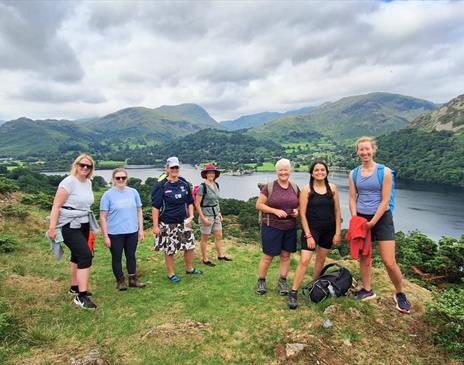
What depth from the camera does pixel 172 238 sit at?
5453 mm

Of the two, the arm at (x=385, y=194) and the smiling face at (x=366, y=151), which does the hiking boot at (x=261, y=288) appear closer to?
the arm at (x=385, y=194)

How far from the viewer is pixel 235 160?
156125mm

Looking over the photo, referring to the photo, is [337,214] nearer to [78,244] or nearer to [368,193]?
[368,193]

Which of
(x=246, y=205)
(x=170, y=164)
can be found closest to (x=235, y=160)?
(x=246, y=205)

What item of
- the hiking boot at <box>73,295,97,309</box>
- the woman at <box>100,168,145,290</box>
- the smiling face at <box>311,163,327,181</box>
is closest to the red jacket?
the smiling face at <box>311,163,327,181</box>

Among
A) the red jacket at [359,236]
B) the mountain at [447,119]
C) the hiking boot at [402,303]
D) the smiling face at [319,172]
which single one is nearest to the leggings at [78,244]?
the smiling face at [319,172]

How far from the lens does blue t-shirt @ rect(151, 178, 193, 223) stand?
17.4ft

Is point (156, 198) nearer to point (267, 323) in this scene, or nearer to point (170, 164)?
point (170, 164)

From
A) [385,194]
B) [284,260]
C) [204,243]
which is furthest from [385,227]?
[204,243]

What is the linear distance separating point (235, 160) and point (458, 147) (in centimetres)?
8862

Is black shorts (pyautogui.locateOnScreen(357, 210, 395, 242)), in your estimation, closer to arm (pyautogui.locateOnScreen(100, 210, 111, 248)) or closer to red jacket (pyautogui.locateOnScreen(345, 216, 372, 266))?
red jacket (pyautogui.locateOnScreen(345, 216, 372, 266))

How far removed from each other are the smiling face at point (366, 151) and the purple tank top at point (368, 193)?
0.18 meters

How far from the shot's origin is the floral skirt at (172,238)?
5438mm

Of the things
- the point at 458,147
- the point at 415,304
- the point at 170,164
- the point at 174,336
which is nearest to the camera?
the point at 174,336
